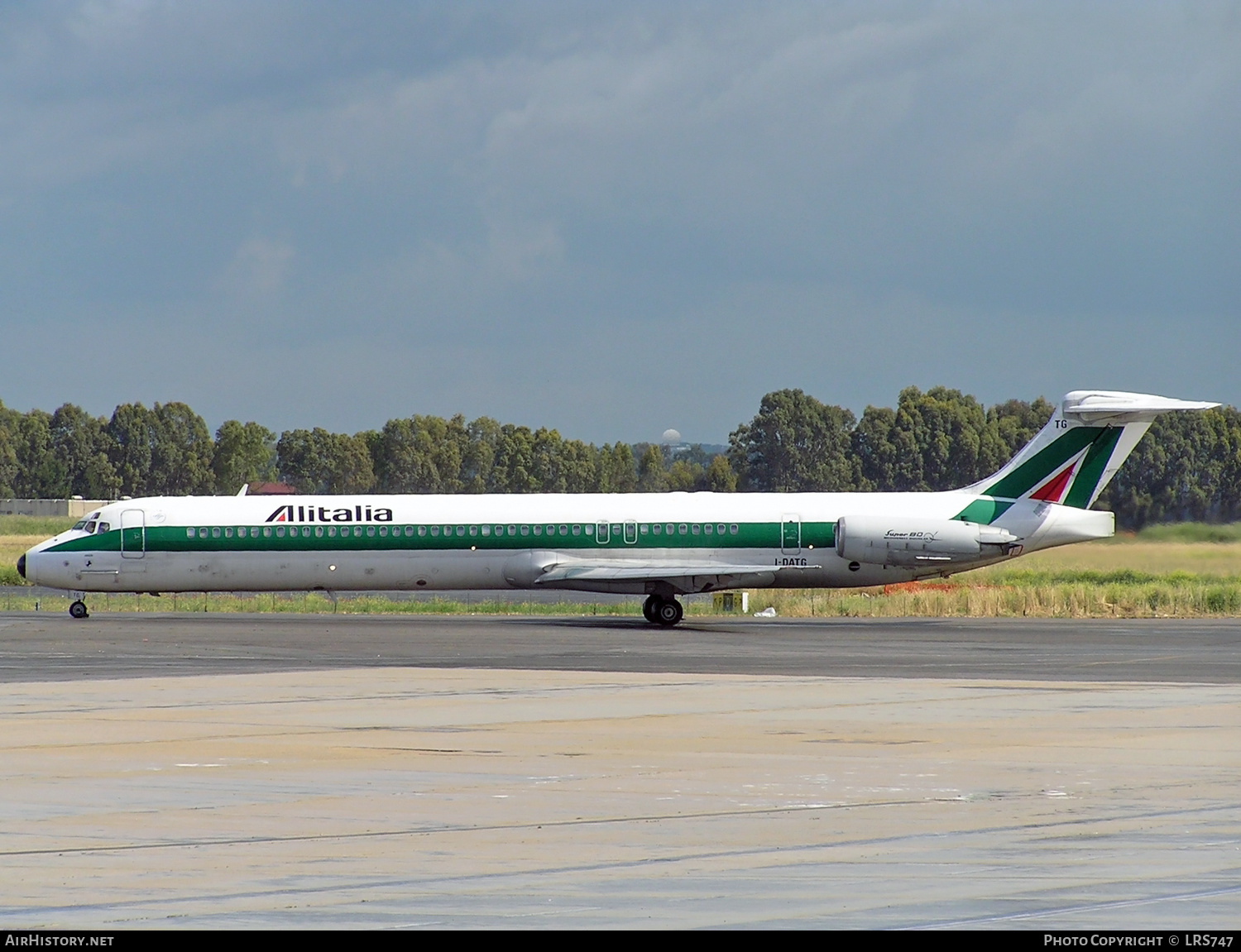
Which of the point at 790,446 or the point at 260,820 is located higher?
the point at 790,446

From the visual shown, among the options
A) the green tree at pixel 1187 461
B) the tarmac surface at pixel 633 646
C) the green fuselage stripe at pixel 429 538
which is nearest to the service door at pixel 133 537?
the green fuselage stripe at pixel 429 538

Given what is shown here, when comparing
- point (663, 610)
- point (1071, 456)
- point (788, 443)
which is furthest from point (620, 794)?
point (788, 443)

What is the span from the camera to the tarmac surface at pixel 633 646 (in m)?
26.5

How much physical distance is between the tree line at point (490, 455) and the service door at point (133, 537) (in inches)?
3452

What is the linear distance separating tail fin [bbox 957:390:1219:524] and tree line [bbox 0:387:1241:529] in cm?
8047

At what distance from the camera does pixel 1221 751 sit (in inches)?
631

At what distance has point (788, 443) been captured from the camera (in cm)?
14075

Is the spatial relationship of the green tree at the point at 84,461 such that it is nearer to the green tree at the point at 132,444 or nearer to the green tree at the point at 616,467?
the green tree at the point at 132,444

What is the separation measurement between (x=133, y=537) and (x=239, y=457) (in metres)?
112

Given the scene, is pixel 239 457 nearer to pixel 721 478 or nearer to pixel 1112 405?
pixel 721 478

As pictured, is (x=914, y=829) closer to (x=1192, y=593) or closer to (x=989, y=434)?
(x=1192, y=593)

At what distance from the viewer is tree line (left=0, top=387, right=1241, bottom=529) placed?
131000mm
